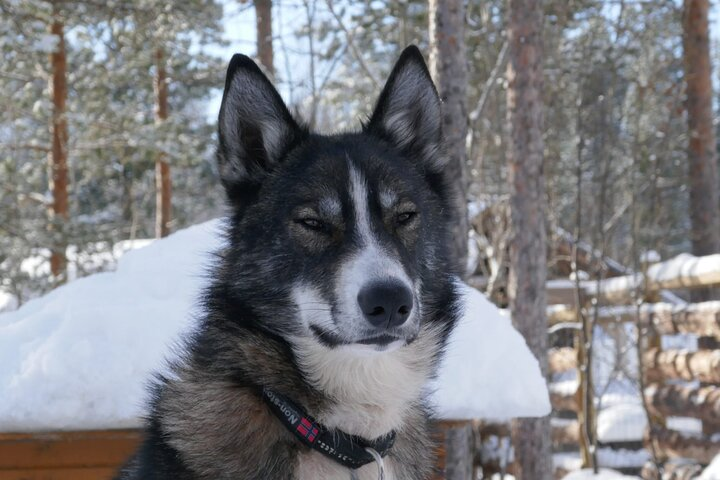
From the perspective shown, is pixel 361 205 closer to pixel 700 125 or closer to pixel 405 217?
pixel 405 217

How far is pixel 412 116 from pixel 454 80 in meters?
3.25

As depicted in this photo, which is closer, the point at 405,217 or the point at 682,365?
the point at 405,217

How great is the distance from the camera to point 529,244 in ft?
23.8

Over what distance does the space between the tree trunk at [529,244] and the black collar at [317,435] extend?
511cm

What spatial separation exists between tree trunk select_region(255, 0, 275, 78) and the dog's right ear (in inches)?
341

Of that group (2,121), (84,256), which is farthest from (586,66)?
(2,121)

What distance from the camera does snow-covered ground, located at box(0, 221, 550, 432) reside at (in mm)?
3254

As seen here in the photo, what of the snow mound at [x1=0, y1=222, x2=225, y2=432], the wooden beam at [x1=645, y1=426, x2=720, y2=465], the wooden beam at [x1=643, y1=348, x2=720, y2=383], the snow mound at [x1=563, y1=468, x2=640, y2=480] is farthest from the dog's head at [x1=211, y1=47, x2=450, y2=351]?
the wooden beam at [x1=645, y1=426, x2=720, y2=465]

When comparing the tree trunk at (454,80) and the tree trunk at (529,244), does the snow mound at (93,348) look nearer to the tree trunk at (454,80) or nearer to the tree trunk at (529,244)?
the tree trunk at (454,80)

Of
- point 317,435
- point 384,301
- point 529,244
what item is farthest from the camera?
point 529,244

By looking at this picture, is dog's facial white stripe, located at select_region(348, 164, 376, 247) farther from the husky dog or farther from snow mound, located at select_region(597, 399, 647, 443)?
snow mound, located at select_region(597, 399, 647, 443)

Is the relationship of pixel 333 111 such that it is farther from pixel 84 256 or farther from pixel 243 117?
pixel 243 117

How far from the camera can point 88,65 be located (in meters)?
13.0

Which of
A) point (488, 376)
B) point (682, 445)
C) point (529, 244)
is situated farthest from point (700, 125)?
point (488, 376)
